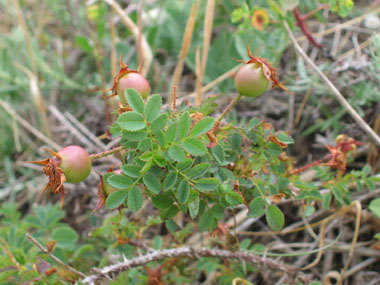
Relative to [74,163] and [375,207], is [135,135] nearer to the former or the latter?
[74,163]

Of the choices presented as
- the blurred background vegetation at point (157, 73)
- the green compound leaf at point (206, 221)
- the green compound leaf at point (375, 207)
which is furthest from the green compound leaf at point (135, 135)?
the green compound leaf at point (375, 207)

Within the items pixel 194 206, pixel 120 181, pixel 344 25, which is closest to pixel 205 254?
pixel 194 206

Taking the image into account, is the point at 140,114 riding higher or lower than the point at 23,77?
higher

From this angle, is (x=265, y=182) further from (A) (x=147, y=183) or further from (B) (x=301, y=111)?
(B) (x=301, y=111)

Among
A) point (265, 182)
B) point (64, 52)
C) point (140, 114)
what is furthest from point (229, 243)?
point (64, 52)

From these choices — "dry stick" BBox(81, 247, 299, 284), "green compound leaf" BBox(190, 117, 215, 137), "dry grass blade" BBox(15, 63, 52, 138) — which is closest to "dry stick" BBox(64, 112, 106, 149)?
"dry grass blade" BBox(15, 63, 52, 138)

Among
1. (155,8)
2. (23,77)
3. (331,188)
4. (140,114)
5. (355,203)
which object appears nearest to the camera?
(140,114)

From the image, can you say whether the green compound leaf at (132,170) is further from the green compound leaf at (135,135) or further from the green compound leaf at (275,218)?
the green compound leaf at (275,218)

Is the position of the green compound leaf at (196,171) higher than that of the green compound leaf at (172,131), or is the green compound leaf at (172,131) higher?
the green compound leaf at (172,131)
